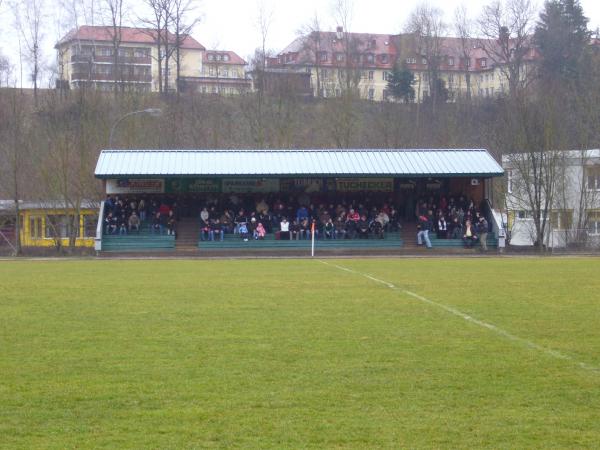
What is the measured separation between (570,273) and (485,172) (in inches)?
869

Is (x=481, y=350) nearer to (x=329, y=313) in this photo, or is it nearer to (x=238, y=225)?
(x=329, y=313)

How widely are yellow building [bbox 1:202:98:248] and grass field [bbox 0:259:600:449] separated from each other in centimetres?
3511

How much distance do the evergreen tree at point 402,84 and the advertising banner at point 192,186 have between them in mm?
47491

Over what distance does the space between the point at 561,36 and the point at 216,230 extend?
5446cm

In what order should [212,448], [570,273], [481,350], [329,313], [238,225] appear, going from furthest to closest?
[238,225]
[570,273]
[329,313]
[481,350]
[212,448]

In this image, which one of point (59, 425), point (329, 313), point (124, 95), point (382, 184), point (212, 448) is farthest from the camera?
point (124, 95)

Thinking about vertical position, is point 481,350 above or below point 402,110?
below

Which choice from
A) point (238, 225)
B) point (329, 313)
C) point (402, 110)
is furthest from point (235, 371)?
point (402, 110)

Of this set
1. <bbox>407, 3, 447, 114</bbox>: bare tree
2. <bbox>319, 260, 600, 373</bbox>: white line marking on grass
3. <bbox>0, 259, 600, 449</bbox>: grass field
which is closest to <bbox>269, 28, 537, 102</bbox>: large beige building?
<bbox>407, 3, 447, 114</bbox>: bare tree

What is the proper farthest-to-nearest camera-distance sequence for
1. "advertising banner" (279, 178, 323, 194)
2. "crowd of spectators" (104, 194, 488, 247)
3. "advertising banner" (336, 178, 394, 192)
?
"advertising banner" (279, 178, 323, 194)
"advertising banner" (336, 178, 394, 192)
"crowd of spectators" (104, 194, 488, 247)

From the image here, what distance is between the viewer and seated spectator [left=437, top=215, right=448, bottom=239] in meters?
47.3

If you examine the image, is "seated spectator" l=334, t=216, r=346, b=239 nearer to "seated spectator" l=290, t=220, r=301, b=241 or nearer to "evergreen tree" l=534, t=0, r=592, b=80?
"seated spectator" l=290, t=220, r=301, b=241

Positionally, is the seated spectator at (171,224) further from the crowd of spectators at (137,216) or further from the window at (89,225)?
the window at (89,225)

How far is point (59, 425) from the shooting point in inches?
298
